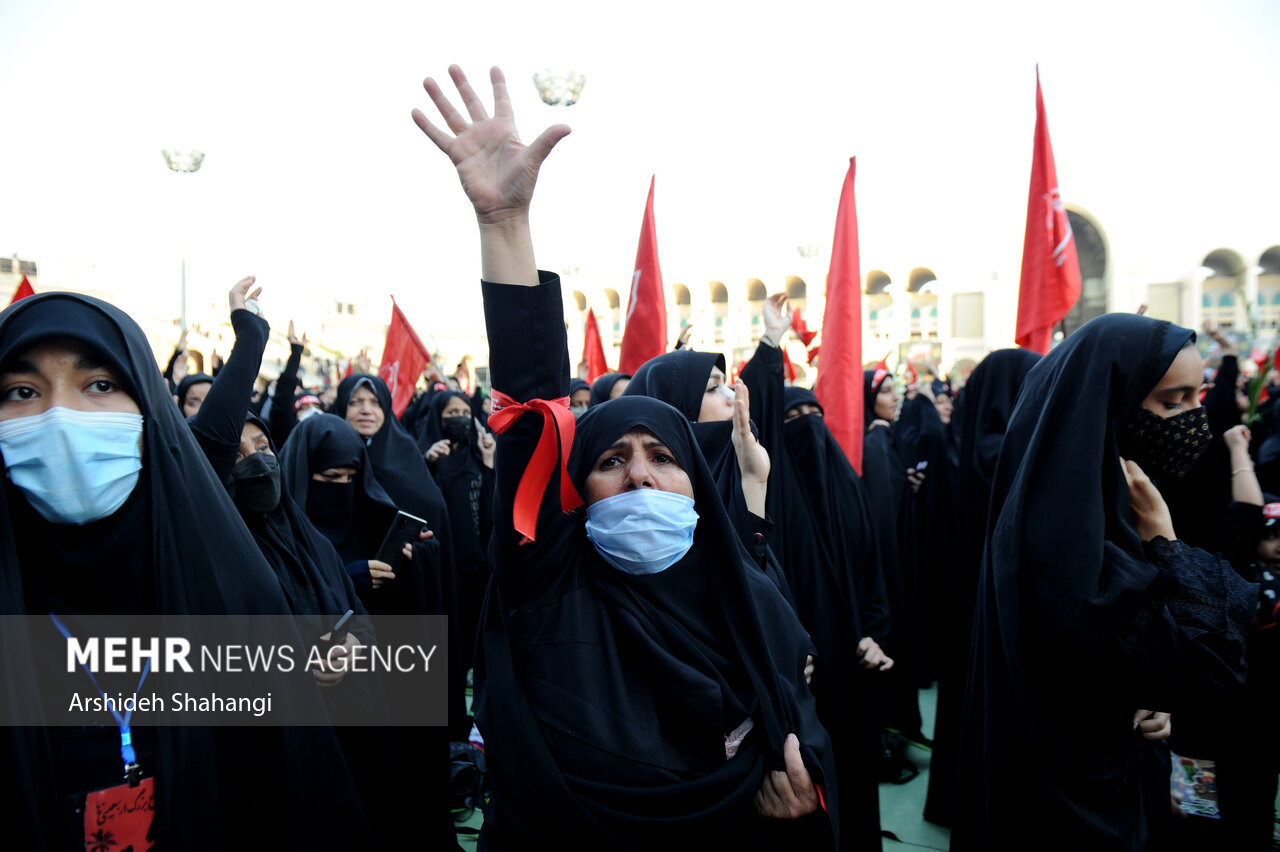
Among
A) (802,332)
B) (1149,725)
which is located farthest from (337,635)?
(802,332)

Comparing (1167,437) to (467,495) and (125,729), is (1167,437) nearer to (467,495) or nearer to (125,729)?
(125,729)

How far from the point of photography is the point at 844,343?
4.45 metres

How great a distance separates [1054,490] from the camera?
1.80 metres

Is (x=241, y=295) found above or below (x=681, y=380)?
above

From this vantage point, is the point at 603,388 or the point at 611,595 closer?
the point at 611,595

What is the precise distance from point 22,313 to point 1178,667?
263cm

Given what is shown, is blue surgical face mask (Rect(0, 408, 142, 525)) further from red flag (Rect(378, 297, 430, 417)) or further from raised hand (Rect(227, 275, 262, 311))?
red flag (Rect(378, 297, 430, 417))

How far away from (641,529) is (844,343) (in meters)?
3.02

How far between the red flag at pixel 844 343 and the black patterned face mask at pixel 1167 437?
2280 mm

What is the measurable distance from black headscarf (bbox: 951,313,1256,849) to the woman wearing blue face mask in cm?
50

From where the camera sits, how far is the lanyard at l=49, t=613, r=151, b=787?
1.57 m

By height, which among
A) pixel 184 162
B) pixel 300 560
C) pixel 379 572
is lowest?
pixel 379 572

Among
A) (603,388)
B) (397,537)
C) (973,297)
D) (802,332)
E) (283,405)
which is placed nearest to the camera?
(397,537)

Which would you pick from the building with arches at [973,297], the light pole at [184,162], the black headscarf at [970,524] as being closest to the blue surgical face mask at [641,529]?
the black headscarf at [970,524]
